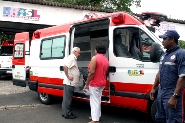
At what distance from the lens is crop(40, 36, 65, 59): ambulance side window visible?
6191 mm

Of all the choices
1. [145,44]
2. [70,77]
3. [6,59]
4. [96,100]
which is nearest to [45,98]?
[70,77]

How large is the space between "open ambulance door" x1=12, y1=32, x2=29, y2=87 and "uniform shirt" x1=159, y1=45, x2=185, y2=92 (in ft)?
18.5

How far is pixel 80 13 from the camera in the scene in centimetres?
1298

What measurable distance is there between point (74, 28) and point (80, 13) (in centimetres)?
725

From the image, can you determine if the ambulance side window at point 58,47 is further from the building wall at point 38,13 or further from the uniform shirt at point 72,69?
the building wall at point 38,13

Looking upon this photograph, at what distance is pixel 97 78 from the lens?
15.5ft

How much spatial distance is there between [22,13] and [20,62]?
14.6ft

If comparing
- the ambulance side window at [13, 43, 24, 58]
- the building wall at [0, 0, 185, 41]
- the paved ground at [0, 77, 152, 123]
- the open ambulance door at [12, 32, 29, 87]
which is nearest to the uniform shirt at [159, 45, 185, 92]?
the paved ground at [0, 77, 152, 123]

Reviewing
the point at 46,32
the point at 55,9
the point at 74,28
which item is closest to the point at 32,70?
the point at 46,32

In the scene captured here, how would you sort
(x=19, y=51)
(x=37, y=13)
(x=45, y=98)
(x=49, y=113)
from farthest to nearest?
(x=37, y=13)
(x=19, y=51)
(x=45, y=98)
(x=49, y=113)

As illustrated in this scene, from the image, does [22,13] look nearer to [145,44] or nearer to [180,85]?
[145,44]

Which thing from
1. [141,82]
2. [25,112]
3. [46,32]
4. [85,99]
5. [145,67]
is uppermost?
[46,32]

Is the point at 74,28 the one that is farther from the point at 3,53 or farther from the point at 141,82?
the point at 3,53

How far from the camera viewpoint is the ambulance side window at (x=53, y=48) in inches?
244
